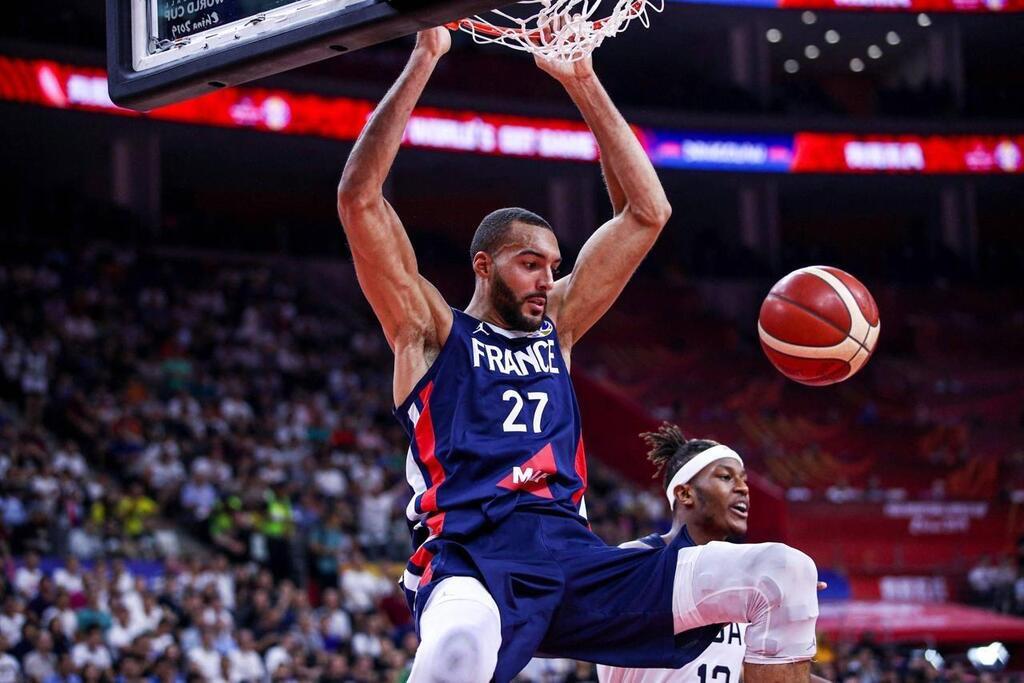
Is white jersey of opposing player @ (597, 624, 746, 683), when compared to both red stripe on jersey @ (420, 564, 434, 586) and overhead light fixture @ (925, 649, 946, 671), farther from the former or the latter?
overhead light fixture @ (925, 649, 946, 671)

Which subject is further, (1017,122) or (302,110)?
(1017,122)

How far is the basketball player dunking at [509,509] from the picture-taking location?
393cm

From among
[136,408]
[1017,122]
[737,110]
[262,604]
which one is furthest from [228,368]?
[1017,122]

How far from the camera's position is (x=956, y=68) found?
28.2 metres

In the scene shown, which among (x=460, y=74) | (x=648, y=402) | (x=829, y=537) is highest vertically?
(x=460, y=74)

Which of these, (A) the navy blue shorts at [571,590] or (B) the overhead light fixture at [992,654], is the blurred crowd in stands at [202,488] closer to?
(B) the overhead light fixture at [992,654]

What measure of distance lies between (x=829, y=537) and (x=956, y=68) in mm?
12871

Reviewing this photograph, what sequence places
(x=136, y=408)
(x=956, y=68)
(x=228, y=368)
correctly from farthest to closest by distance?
(x=956, y=68) → (x=228, y=368) → (x=136, y=408)

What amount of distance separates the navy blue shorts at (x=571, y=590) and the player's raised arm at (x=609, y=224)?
905 mm

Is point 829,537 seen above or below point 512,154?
below

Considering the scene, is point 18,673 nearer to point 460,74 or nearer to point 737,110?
point 460,74

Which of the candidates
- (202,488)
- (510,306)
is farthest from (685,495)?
(202,488)

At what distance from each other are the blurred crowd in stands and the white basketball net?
293 inches

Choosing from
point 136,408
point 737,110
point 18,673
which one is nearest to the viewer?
point 18,673
